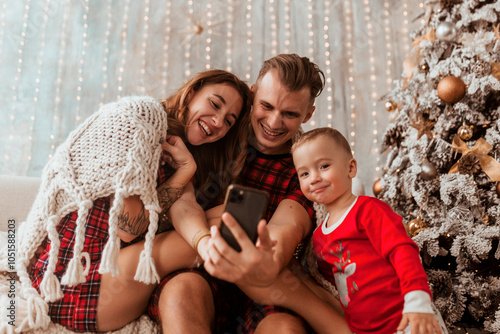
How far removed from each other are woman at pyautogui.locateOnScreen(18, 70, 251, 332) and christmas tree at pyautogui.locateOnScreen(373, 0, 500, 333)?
0.99m

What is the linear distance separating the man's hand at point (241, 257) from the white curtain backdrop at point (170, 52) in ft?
6.35

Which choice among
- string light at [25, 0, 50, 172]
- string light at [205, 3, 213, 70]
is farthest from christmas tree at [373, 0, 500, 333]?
string light at [25, 0, 50, 172]

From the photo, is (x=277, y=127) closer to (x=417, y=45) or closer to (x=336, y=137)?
(x=336, y=137)

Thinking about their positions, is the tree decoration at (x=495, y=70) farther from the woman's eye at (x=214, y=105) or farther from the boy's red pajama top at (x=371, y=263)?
the woman's eye at (x=214, y=105)

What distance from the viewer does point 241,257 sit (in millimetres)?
771

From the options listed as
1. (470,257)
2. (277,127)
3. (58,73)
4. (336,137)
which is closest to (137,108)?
(277,127)

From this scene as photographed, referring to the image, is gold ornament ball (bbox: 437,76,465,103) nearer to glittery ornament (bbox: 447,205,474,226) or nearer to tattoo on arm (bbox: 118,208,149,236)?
glittery ornament (bbox: 447,205,474,226)

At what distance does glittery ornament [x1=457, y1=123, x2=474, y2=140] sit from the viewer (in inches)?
60.0

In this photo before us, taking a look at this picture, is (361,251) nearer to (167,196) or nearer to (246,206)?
(246,206)

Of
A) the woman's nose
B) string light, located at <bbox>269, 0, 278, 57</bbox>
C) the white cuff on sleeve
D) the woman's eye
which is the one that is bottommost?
the white cuff on sleeve

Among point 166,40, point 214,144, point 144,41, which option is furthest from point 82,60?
point 214,144

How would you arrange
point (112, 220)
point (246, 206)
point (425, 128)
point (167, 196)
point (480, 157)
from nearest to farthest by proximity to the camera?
point (246, 206), point (112, 220), point (167, 196), point (480, 157), point (425, 128)

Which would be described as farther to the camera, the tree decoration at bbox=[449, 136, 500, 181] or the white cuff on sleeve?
the tree decoration at bbox=[449, 136, 500, 181]

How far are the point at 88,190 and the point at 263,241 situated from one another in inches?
18.2
